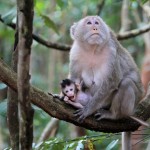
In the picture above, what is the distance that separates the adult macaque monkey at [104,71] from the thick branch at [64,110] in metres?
0.14

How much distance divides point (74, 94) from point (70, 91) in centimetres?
7

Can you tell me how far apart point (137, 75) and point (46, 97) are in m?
1.34

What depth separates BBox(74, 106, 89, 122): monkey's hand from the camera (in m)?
3.34

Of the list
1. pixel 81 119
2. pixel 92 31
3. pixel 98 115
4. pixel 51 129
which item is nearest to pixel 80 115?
pixel 81 119

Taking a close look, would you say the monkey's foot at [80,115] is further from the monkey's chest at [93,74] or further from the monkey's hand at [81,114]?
the monkey's chest at [93,74]

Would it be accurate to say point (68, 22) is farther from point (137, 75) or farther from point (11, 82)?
point (11, 82)

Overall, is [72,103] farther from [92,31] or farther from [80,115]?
[92,31]

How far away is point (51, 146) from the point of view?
3.26 m

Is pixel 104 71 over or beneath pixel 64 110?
over

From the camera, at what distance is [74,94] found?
3.87 meters

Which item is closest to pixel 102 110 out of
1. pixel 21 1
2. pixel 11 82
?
pixel 11 82

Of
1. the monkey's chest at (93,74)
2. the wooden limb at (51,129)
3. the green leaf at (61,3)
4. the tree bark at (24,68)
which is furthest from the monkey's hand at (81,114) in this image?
the wooden limb at (51,129)

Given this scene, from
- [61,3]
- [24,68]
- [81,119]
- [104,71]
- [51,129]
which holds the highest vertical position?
[61,3]

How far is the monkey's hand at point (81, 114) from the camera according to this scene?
3.34 meters
